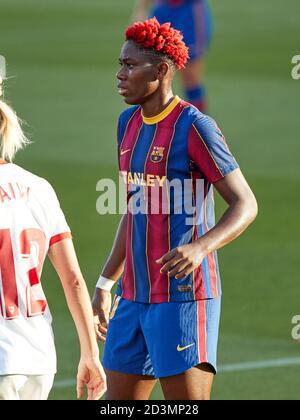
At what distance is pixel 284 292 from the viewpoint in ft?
38.7

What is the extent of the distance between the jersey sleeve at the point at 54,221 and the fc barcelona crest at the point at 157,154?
0.98 m

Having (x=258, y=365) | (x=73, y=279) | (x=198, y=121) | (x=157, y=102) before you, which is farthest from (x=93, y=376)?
(x=258, y=365)

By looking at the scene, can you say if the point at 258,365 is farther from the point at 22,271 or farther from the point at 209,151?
the point at 22,271

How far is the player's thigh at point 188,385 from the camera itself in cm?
664

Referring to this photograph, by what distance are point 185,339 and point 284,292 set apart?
17.0 feet

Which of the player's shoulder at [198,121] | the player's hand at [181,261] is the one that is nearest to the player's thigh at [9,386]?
the player's hand at [181,261]

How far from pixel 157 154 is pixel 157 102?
316mm

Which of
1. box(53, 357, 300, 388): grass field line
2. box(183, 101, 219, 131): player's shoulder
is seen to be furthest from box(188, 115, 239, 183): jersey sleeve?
box(53, 357, 300, 388): grass field line

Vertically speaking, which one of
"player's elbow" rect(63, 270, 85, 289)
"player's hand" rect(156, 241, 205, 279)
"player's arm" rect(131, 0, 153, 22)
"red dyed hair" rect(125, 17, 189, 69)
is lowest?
"player's elbow" rect(63, 270, 85, 289)

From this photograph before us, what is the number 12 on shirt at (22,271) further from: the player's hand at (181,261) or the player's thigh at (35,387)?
the player's hand at (181,261)

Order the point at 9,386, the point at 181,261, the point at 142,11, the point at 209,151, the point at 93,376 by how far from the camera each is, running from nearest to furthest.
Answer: the point at 9,386 → the point at 93,376 → the point at 181,261 → the point at 209,151 → the point at 142,11

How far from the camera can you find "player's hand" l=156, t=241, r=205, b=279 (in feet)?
20.7

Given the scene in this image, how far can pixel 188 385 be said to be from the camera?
665cm

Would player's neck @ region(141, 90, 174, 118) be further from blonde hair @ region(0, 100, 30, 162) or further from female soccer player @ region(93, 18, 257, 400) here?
blonde hair @ region(0, 100, 30, 162)
